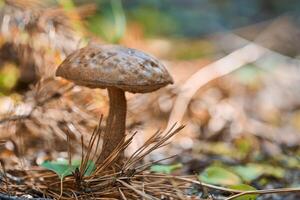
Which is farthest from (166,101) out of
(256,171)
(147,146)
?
(147,146)

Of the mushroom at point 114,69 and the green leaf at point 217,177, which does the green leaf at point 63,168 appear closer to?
the mushroom at point 114,69

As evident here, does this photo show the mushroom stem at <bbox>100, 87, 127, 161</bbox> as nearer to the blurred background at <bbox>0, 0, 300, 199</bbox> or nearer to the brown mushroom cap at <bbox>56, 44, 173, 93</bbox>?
the brown mushroom cap at <bbox>56, 44, 173, 93</bbox>

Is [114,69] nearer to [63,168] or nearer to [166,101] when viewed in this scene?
[63,168]

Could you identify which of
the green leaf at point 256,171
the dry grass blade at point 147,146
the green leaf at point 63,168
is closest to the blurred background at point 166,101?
the green leaf at point 256,171

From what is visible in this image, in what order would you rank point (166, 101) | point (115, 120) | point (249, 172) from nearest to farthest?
point (115, 120)
point (249, 172)
point (166, 101)

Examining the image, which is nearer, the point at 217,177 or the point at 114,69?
the point at 114,69

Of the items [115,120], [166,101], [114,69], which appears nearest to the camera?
[114,69]
